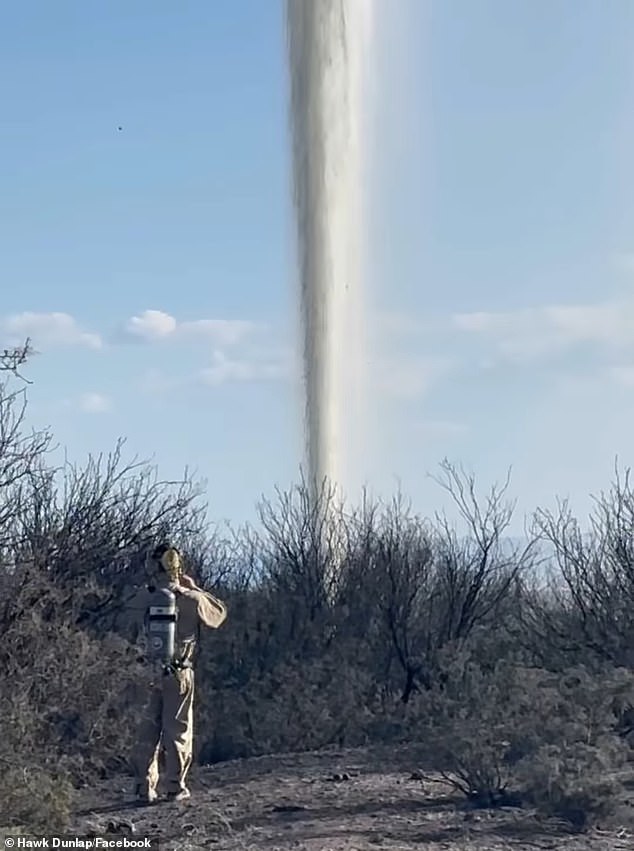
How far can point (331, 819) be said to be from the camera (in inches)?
416

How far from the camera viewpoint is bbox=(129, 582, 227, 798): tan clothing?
1125cm

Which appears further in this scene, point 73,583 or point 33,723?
point 73,583

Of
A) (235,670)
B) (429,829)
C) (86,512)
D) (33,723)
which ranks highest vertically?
(86,512)

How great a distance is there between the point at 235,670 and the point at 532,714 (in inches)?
291

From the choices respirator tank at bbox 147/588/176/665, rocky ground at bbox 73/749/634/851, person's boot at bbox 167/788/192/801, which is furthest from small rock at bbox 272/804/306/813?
respirator tank at bbox 147/588/176/665

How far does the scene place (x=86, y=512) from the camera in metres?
15.1

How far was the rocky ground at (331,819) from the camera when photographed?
32.0 feet

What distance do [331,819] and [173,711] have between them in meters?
1.52

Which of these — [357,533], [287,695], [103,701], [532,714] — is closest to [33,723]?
[103,701]

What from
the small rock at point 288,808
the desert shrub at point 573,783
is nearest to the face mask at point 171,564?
the small rock at point 288,808

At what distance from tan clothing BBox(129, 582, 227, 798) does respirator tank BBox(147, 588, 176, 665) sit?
0.26 feet

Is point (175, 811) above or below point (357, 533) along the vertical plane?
below

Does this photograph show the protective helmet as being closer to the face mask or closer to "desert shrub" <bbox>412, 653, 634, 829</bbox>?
the face mask

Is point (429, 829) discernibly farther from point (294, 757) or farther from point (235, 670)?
point (235, 670)
